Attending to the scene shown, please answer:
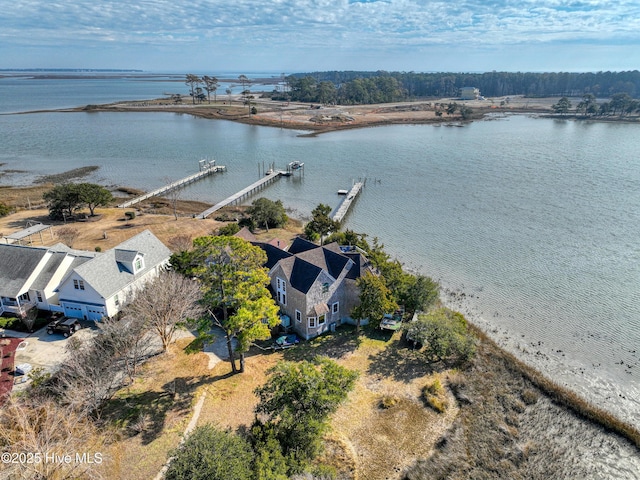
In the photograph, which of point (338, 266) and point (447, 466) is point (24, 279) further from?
point (447, 466)

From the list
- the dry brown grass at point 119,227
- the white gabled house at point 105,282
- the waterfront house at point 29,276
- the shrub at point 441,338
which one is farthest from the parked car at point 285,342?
the dry brown grass at point 119,227

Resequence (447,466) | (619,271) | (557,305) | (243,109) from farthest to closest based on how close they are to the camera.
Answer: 1. (243,109)
2. (619,271)
3. (557,305)
4. (447,466)

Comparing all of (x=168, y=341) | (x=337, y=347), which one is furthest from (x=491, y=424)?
(x=168, y=341)

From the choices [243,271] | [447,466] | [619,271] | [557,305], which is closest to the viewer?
[447,466]

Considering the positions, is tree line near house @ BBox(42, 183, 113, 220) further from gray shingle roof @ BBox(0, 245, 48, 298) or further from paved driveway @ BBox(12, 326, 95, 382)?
paved driveway @ BBox(12, 326, 95, 382)

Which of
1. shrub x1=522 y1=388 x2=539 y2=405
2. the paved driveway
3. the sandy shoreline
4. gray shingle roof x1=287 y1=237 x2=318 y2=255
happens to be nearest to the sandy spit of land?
the sandy shoreline

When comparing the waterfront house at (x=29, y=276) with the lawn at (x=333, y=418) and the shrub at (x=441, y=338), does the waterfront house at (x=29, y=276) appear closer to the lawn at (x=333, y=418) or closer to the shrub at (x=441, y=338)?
the lawn at (x=333, y=418)

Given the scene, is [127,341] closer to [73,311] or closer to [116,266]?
[73,311]
